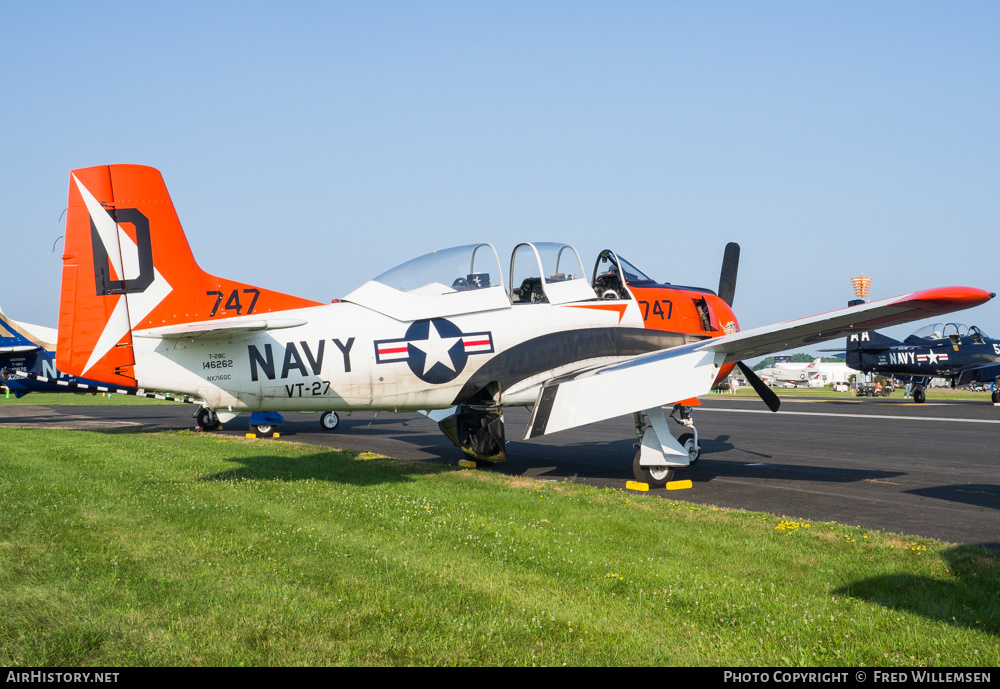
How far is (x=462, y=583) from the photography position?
5445 mm

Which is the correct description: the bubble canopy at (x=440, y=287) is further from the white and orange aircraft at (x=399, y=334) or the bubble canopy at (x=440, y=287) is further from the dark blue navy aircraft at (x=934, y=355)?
the dark blue navy aircraft at (x=934, y=355)

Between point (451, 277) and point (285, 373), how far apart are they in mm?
2867

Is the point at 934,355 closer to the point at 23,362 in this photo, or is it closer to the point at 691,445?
the point at 691,445

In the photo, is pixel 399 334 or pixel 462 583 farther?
pixel 399 334

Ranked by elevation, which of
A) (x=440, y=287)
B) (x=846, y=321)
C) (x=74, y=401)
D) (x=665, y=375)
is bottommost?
(x=74, y=401)

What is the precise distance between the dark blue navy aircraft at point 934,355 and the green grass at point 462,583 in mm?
33160

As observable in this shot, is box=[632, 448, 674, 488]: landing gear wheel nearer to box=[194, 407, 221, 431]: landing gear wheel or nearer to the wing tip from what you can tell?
the wing tip

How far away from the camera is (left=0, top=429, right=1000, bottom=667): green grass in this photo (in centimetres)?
416

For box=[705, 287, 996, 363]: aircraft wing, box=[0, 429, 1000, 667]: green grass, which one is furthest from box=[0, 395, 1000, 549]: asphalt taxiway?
box=[705, 287, 996, 363]: aircraft wing

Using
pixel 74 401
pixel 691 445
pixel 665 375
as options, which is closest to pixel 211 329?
pixel 665 375

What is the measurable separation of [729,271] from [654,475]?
668 cm

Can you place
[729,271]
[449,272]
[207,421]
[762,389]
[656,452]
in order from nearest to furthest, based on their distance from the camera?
[656,452]
[449,272]
[762,389]
[729,271]
[207,421]

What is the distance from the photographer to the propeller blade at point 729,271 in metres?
15.5

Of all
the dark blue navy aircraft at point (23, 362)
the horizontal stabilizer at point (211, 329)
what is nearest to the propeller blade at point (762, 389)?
the horizontal stabilizer at point (211, 329)
